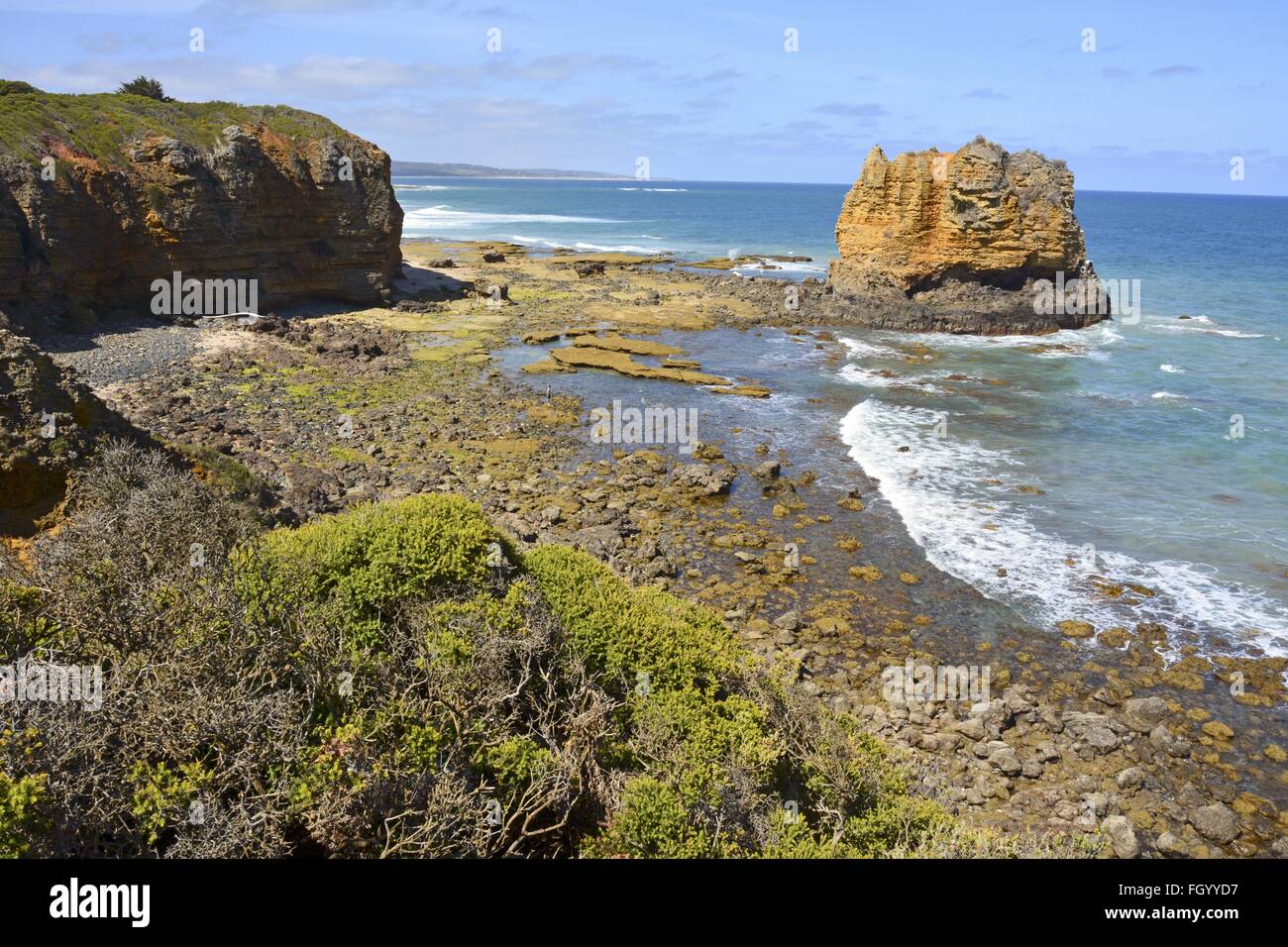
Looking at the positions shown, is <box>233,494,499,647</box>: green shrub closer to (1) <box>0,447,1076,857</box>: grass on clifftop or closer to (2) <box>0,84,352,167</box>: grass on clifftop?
(1) <box>0,447,1076,857</box>: grass on clifftop

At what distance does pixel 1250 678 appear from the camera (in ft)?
50.0

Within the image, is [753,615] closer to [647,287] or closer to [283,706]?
[283,706]

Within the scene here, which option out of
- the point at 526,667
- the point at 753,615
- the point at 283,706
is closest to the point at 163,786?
the point at 283,706

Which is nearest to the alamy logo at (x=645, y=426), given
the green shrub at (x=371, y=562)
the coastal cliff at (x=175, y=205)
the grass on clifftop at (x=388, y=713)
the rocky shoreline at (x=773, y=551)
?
the rocky shoreline at (x=773, y=551)

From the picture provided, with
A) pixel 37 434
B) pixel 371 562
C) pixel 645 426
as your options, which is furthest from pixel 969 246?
pixel 37 434

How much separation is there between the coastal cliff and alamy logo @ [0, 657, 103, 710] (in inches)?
1349

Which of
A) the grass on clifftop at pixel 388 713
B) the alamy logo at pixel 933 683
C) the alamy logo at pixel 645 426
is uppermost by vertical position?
the alamy logo at pixel 645 426

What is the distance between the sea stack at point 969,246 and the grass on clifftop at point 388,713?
1683 inches

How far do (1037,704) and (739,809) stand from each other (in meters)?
8.78

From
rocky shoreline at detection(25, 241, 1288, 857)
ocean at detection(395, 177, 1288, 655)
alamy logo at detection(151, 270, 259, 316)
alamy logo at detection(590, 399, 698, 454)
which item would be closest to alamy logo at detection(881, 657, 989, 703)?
rocky shoreline at detection(25, 241, 1288, 857)
